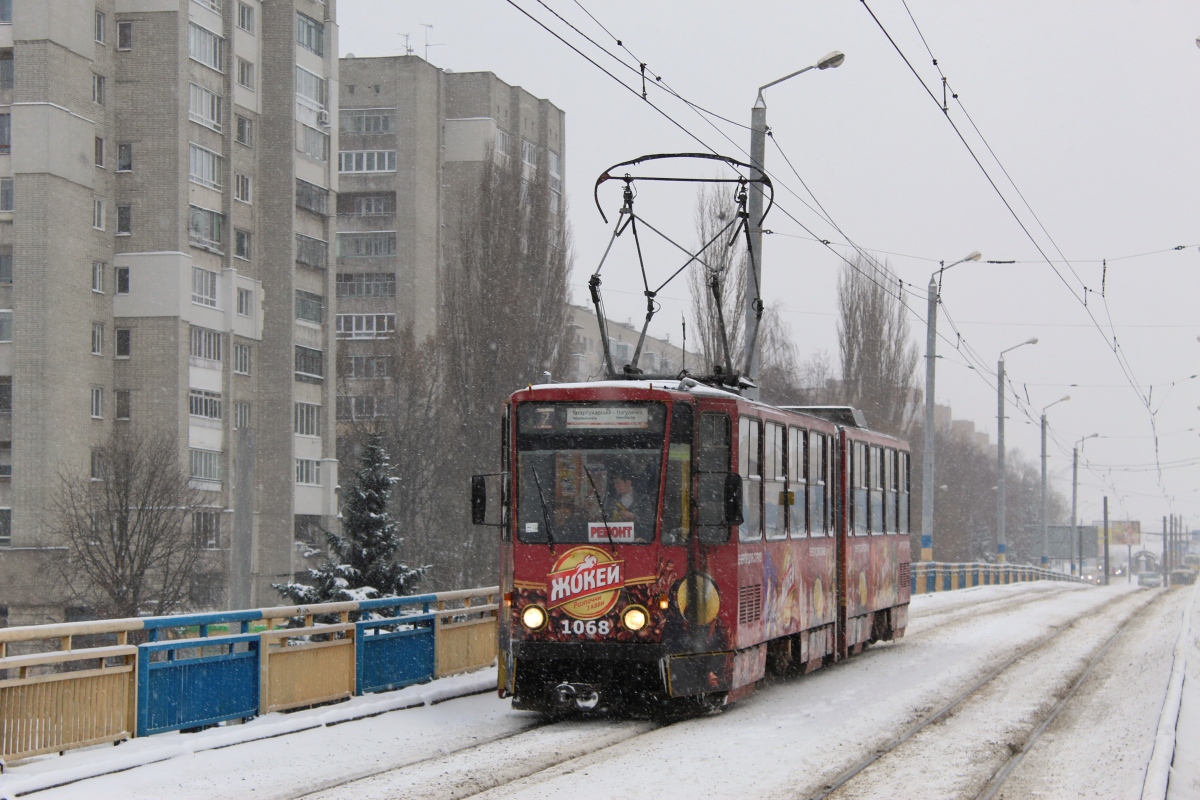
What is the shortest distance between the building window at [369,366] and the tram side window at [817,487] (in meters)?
47.5

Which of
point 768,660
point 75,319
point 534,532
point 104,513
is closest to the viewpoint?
point 534,532

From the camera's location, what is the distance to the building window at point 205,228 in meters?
52.8

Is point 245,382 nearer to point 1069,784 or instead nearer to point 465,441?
point 465,441

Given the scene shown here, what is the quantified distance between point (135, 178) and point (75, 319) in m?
5.68

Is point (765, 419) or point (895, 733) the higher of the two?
point (765, 419)

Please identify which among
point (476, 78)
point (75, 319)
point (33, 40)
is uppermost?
point (476, 78)

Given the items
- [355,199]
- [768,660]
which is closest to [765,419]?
[768,660]

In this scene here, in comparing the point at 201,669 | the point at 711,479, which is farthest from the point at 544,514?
the point at 201,669

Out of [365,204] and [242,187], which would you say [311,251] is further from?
[365,204]

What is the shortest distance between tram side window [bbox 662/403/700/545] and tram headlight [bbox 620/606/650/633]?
59cm

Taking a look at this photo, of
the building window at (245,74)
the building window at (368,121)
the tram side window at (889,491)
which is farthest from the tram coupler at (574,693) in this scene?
the building window at (368,121)

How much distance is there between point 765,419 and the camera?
543 inches

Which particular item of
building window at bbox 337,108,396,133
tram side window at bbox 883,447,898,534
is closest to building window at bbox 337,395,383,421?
building window at bbox 337,108,396,133

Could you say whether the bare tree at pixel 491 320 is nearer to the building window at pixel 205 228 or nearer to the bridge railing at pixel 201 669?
the building window at pixel 205 228
